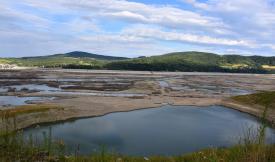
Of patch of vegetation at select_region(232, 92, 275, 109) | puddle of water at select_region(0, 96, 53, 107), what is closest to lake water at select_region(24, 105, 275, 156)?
patch of vegetation at select_region(232, 92, 275, 109)

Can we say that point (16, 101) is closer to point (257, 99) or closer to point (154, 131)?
point (154, 131)

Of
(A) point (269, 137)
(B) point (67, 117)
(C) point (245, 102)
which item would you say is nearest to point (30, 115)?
(B) point (67, 117)

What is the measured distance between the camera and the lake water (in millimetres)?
28484

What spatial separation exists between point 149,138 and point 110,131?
193 inches

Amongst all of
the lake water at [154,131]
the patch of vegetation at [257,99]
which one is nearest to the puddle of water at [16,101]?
the lake water at [154,131]

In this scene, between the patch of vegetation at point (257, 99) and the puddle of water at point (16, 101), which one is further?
the patch of vegetation at point (257, 99)

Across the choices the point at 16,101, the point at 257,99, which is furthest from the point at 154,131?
the point at 257,99

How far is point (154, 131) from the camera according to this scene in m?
35.9

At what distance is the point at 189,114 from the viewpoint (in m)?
49.8

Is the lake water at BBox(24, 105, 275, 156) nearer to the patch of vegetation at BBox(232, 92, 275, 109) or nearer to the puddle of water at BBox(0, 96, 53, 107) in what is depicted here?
the patch of vegetation at BBox(232, 92, 275, 109)

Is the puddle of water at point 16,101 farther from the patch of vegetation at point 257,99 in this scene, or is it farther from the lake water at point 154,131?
the patch of vegetation at point 257,99

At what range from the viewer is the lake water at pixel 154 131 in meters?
28.5

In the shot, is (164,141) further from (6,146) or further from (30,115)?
(6,146)

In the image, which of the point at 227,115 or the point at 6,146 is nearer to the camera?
the point at 6,146
